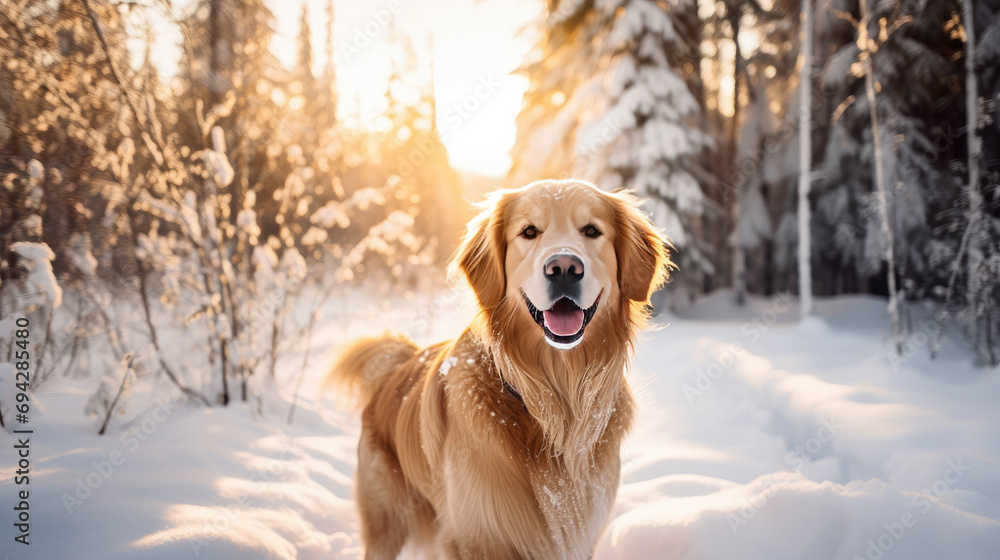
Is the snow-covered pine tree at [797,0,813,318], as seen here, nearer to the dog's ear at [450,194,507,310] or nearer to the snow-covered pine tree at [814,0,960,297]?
the snow-covered pine tree at [814,0,960,297]

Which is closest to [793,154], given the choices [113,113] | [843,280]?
[843,280]

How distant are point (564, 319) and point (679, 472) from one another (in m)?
2.04

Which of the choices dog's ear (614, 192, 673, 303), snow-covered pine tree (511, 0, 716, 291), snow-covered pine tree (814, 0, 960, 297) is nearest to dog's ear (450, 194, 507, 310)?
dog's ear (614, 192, 673, 303)

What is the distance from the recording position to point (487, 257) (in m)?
2.07

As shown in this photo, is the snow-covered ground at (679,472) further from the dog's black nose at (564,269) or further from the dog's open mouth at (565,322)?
the dog's black nose at (564,269)

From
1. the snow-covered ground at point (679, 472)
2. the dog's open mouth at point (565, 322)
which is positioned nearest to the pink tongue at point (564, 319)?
the dog's open mouth at point (565, 322)

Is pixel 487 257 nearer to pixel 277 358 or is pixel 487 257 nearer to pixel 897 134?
pixel 277 358

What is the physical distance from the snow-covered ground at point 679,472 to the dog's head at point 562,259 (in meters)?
0.33

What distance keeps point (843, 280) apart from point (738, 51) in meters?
8.14

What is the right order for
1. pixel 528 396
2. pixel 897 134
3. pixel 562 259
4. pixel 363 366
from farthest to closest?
pixel 897 134, pixel 363 366, pixel 528 396, pixel 562 259

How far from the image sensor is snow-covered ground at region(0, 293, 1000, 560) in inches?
73.5

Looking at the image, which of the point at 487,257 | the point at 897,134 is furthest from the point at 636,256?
the point at 897,134

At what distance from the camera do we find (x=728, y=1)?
37.5 ft

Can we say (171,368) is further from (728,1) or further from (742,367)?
(728,1)
